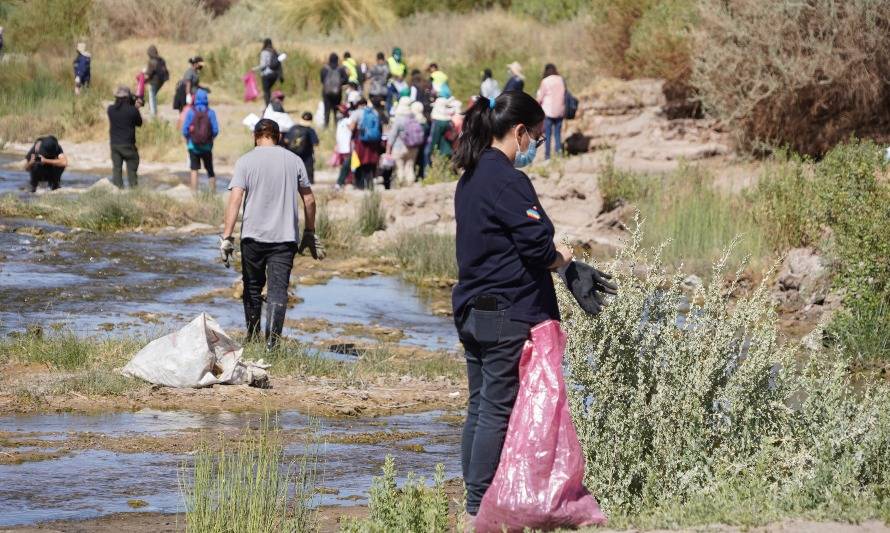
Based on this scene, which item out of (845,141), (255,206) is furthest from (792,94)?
(255,206)

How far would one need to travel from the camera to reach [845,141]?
72.9ft

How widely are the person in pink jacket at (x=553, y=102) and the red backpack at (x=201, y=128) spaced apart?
570 cm

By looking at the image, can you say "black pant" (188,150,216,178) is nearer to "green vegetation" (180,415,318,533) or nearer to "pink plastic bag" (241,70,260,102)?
"pink plastic bag" (241,70,260,102)

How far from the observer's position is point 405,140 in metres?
23.8

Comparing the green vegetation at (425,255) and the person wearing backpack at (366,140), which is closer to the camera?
the green vegetation at (425,255)

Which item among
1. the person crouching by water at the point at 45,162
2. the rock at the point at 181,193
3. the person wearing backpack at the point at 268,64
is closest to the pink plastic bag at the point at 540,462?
the rock at the point at 181,193

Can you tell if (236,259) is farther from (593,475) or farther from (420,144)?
(593,475)

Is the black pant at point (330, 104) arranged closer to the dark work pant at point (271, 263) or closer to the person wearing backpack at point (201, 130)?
the person wearing backpack at point (201, 130)

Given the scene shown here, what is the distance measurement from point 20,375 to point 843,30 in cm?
1545

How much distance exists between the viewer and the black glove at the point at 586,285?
6.01 m

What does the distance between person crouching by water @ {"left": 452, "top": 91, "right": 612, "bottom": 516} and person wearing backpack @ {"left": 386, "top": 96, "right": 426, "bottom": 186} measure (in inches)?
689

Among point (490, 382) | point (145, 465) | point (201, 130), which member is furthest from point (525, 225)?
point (201, 130)

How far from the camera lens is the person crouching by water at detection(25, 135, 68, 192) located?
22109 millimetres

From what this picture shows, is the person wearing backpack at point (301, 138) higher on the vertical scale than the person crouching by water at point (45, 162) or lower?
higher
